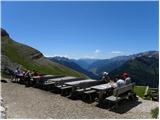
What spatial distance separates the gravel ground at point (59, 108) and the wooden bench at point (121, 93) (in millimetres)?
570

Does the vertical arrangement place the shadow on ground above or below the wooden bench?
below

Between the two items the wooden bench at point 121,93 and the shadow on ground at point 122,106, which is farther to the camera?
the wooden bench at point 121,93

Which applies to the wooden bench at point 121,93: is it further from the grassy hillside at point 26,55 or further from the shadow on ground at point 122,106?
the grassy hillside at point 26,55

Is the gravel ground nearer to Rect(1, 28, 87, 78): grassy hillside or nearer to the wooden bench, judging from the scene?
the wooden bench

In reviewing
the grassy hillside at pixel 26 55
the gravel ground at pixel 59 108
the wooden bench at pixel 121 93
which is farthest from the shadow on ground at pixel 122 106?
the grassy hillside at pixel 26 55

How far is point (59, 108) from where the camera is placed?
18391 millimetres

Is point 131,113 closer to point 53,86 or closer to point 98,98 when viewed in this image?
point 98,98

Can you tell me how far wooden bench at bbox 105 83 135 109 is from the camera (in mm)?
19203

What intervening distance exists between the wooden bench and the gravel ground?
57 cm

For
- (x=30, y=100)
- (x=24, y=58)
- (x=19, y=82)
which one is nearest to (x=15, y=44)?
(x=24, y=58)

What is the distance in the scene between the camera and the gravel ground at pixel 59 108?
1673 centimetres

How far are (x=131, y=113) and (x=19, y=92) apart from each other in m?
9.65

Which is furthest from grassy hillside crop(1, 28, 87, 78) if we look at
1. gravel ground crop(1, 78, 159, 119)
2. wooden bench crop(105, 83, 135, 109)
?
wooden bench crop(105, 83, 135, 109)

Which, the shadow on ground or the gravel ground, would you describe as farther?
the shadow on ground
